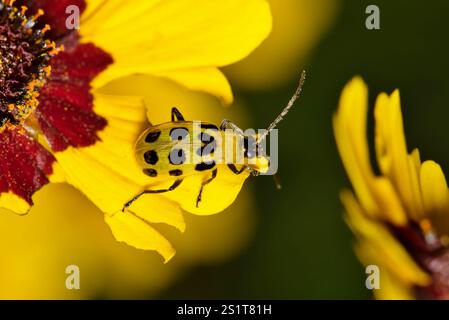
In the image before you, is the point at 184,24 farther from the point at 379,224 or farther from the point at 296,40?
the point at 379,224

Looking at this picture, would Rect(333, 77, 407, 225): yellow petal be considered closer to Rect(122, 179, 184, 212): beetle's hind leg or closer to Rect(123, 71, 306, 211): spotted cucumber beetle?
Rect(123, 71, 306, 211): spotted cucumber beetle

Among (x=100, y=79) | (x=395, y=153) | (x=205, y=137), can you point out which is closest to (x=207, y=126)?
(x=205, y=137)

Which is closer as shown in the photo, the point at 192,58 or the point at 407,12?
the point at 192,58

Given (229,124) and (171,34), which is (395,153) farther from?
(171,34)

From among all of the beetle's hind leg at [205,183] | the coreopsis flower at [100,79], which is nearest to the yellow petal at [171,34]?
the coreopsis flower at [100,79]
